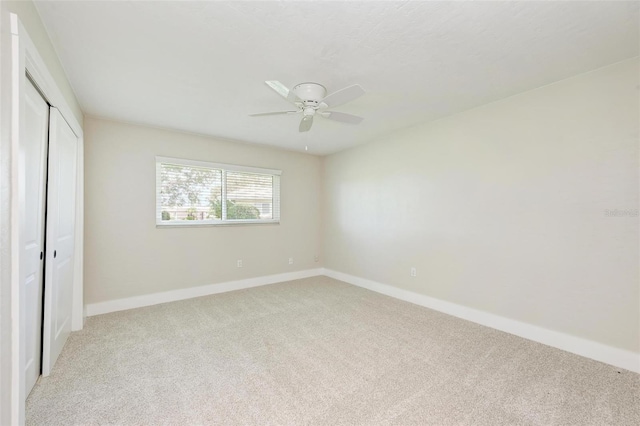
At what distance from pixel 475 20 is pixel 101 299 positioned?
188 inches

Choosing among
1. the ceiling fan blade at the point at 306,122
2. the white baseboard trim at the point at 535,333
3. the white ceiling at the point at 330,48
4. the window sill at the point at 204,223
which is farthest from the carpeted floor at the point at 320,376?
the white ceiling at the point at 330,48

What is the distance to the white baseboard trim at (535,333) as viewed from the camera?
89.8 inches

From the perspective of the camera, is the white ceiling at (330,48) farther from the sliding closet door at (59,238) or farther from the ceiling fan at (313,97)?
the sliding closet door at (59,238)

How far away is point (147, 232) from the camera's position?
12.7 feet

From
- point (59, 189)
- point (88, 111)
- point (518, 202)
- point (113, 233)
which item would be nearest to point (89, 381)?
point (59, 189)

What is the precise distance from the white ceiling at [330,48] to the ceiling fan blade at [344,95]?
202 mm

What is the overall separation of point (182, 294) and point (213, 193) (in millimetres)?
1589

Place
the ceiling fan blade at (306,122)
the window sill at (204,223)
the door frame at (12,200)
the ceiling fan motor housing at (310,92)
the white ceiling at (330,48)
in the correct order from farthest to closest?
the window sill at (204,223), the ceiling fan blade at (306,122), the ceiling fan motor housing at (310,92), the white ceiling at (330,48), the door frame at (12,200)

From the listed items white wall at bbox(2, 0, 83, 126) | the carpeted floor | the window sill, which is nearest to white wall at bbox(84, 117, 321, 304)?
the window sill

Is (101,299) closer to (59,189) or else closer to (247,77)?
(59,189)

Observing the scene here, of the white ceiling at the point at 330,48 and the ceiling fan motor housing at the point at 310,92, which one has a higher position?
the white ceiling at the point at 330,48

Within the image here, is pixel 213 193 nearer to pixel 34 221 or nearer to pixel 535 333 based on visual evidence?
pixel 34 221

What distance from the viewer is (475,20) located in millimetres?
1771

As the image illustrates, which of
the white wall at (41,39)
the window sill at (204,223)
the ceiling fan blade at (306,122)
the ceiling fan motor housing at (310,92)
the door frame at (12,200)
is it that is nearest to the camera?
the door frame at (12,200)
